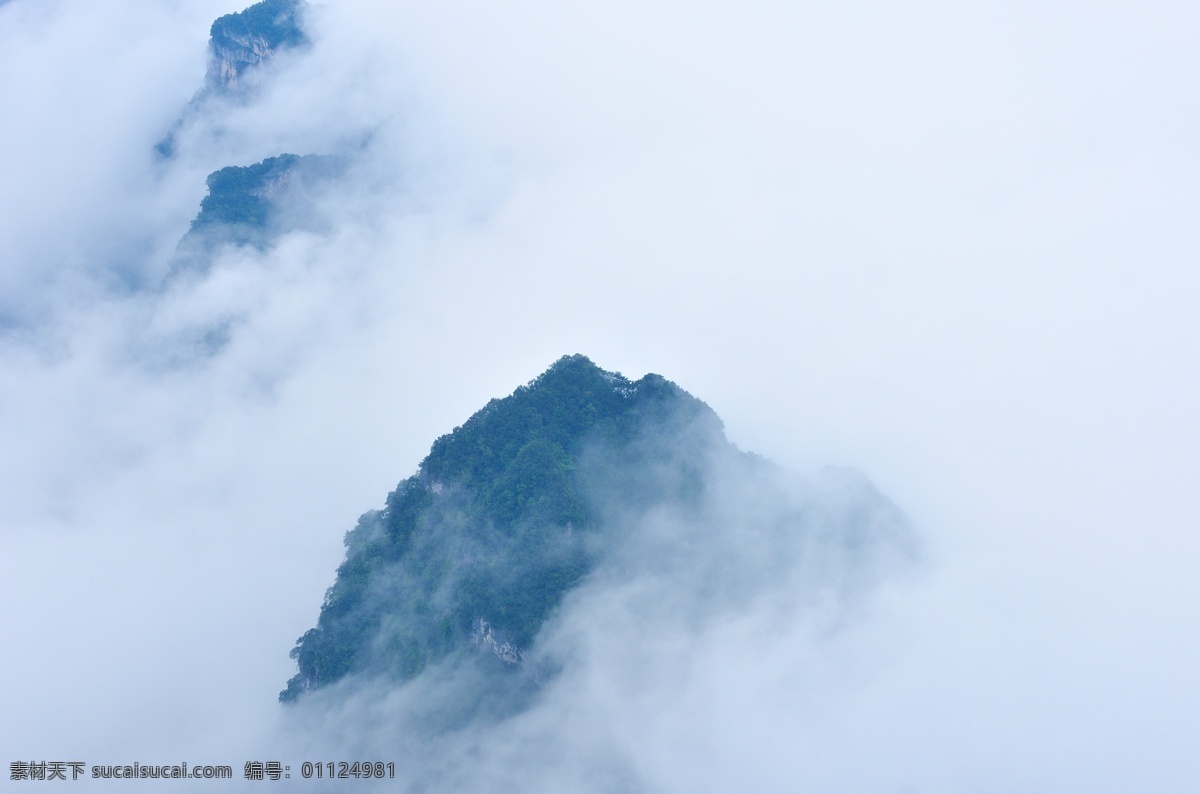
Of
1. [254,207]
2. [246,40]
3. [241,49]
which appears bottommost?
[254,207]

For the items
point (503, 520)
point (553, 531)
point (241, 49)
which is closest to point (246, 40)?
point (241, 49)

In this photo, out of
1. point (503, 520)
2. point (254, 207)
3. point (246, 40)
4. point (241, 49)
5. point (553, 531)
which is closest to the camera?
point (553, 531)

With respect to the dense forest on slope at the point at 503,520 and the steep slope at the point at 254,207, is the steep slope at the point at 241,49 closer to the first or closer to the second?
the steep slope at the point at 254,207

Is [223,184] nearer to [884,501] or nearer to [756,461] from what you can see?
[756,461]

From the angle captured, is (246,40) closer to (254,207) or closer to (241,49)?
(241,49)

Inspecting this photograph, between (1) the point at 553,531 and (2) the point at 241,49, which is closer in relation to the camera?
(1) the point at 553,531

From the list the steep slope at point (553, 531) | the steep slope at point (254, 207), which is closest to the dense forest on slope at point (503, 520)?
the steep slope at point (553, 531)

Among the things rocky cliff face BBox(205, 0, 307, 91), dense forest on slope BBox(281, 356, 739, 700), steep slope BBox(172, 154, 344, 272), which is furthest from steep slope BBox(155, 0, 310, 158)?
dense forest on slope BBox(281, 356, 739, 700)

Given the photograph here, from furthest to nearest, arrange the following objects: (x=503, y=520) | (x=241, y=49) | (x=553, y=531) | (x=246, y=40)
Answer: (x=241, y=49) < (x=246, y=40) < (x=503, y=520) < (x=553, y=531)

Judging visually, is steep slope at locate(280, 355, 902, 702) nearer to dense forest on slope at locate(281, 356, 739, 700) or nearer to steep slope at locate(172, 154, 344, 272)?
dense forest on slope at locate(281, 356, 739, 700)

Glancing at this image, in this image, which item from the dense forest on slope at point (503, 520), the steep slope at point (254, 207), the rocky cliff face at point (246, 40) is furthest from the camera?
the rocky cliff face at point (246, 40)

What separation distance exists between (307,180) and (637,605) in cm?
4092

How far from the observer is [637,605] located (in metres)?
54.4

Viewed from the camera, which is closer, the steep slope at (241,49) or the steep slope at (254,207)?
the steep slope at (254,207)
